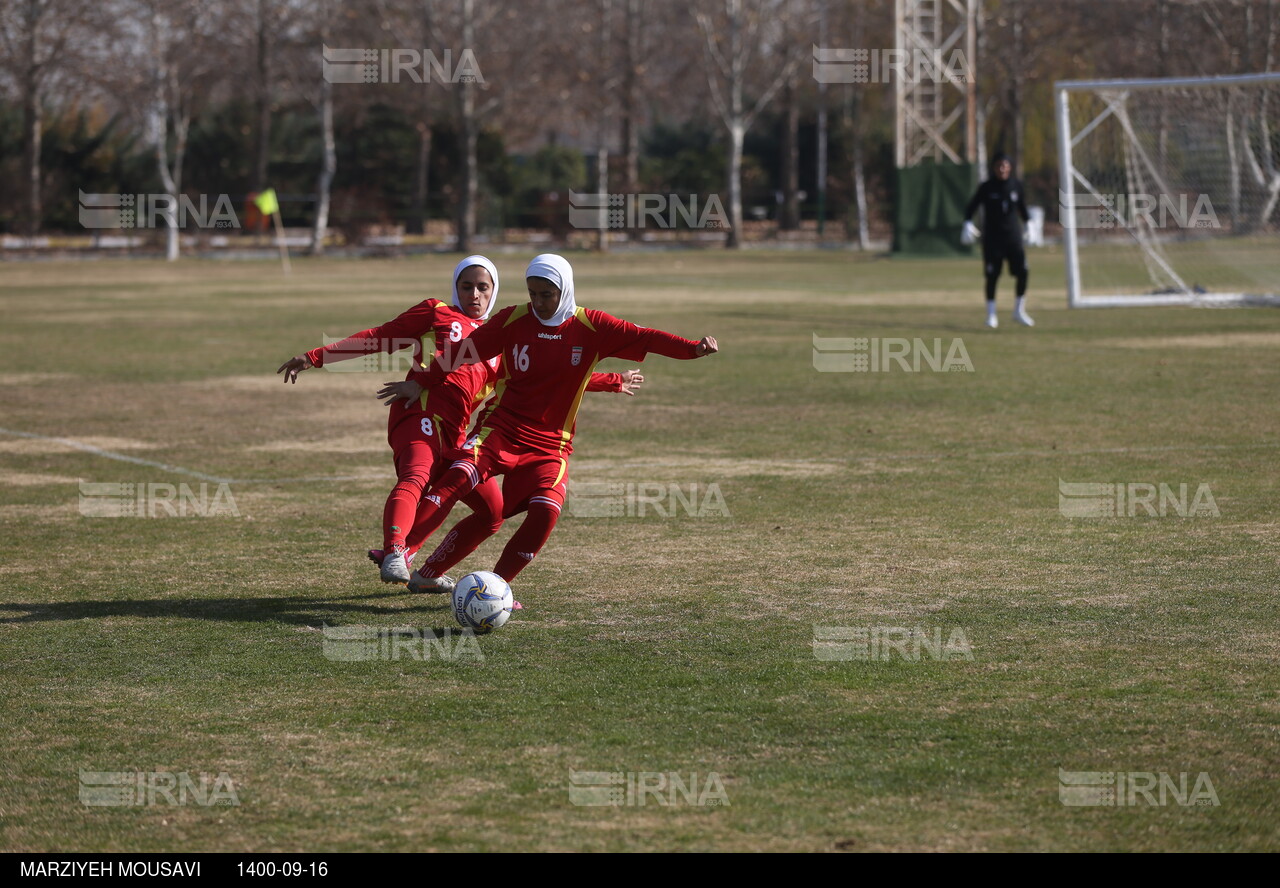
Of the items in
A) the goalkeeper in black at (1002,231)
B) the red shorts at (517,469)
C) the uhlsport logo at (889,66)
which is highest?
the uhlsport logo at (889,66)

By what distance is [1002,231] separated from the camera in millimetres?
22469

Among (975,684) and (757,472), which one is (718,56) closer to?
(757,472)

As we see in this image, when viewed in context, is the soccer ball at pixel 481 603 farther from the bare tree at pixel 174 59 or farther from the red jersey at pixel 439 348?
the bare tree at pixel 174 59

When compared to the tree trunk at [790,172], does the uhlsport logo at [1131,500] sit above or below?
below

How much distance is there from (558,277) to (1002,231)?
16.7 meters

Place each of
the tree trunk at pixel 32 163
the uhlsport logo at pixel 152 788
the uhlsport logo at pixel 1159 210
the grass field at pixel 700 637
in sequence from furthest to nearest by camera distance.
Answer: the tree trunk at pixel 32 163 < the uhlsport logo at pixel 1159 210 < the uhlsport logo at pixel 152 788 < the grass field at pixel 700 637

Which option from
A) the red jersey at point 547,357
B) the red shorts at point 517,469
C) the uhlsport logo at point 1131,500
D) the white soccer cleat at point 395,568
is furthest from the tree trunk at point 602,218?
the white soccer cleat at point 395,568

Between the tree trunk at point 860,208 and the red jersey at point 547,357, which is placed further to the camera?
the tree trunk at point 860,208

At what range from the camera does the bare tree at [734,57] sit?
56.6 metres

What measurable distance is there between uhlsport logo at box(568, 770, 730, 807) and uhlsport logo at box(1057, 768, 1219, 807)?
3.40 feet

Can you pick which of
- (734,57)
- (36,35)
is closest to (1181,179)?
(734,57)

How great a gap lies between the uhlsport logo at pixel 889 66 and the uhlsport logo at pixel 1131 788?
1603 inches

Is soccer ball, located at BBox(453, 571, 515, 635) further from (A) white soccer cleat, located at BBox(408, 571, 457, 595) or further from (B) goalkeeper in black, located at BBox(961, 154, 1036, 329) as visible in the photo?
(B) goalkeeper in black, located at BBox(961, 154, 1036, 329)

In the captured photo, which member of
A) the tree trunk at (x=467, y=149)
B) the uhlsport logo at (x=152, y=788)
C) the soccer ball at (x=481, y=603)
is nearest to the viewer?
the uhlsport logo at (x=152, y=788)
